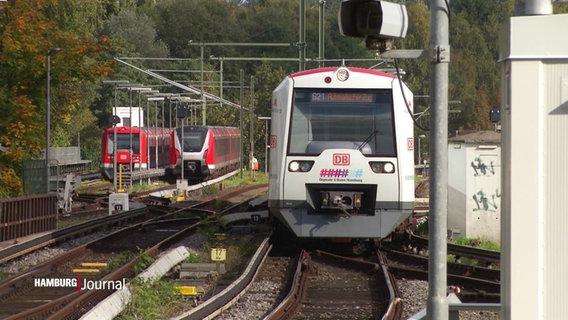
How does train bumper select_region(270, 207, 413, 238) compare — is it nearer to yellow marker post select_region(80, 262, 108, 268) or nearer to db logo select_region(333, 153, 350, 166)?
db logo select_region(333, 153, 350, 166)

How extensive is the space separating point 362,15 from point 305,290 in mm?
7136

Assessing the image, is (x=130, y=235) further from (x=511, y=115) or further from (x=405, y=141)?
(x=511, y=115)

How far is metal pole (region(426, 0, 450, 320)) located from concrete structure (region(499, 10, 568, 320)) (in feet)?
1.99

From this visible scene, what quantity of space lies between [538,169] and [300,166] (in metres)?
10.0

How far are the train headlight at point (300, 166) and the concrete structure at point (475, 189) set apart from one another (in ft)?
14.6

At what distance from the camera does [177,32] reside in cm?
10362

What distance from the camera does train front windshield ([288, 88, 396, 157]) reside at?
16.6 meters

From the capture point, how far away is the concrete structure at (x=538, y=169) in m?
6.56

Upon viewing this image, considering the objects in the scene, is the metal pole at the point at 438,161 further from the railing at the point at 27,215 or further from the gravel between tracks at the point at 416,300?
the railing at the point at 27,215

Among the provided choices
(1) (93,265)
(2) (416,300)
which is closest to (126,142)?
(1) (93,265)

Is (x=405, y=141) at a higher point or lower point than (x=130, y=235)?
higher

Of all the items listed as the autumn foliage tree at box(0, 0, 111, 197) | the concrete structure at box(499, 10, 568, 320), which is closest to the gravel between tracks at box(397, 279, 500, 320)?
the concrete structure at box(499, 10, 568, 320)

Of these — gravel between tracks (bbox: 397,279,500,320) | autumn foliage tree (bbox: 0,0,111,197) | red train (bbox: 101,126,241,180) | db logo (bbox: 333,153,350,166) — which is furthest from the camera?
red train (bbox: 101,126,241,180)

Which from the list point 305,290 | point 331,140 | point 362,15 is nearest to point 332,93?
point 331,140
